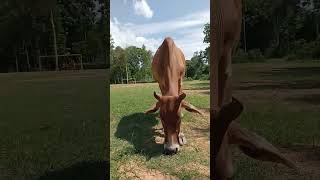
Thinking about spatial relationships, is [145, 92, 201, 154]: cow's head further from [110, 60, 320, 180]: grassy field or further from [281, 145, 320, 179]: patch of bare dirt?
[281, 145, 320, 179]: patch of bare dirt

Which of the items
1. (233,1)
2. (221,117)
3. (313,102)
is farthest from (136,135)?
(313,102)

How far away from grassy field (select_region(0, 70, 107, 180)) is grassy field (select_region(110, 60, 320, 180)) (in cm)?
38

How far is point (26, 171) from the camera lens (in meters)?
5.23

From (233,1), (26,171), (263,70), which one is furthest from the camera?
(26,171)

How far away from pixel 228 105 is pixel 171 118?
54 cm

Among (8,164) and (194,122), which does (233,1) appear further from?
(8,164)

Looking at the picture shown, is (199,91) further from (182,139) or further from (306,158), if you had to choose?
(306,158)

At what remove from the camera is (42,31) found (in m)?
4.57

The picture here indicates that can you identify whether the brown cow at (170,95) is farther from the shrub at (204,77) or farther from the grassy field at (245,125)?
the shrub at (204,77)

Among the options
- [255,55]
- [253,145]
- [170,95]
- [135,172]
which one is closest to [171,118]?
[170,95]

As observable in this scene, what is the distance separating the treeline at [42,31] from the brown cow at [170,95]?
691 mm

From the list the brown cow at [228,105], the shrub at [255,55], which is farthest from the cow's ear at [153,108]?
the shrub at [255,55]

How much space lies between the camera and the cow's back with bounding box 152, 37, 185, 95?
4219 millimetres

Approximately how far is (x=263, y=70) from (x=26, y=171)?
9.28ft
